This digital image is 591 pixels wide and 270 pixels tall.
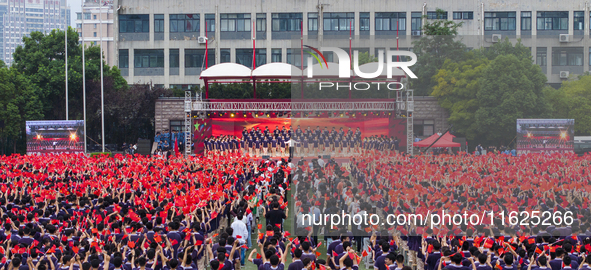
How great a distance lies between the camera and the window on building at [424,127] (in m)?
20.7

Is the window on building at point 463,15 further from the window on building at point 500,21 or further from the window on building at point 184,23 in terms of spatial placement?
the window on building at point 184,23

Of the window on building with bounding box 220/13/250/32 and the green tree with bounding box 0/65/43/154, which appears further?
the window on building with bounding box 220/13/250/32

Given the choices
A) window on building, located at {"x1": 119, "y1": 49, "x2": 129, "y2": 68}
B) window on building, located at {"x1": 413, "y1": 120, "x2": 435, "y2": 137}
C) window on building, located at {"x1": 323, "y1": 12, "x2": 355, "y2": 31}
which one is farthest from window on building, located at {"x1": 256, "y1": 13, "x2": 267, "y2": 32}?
window on building, located at {"x1": 413, "y1": 120, "x2": 435, "y2": 137}

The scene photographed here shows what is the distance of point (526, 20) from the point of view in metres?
47.7

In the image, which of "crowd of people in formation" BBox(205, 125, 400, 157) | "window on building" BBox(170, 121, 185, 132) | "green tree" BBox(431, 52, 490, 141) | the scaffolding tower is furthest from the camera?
"window on building" BBox(170, 121, 185, 132)

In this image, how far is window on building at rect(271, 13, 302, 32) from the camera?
48.6 metres

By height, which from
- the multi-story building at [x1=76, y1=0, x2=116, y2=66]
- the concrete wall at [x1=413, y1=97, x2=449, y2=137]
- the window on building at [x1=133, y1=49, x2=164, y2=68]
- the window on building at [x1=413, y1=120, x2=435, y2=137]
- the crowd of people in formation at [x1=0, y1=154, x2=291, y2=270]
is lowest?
the crowd of people in formation at [x1=0, y1=154, x2=291, y2=270]

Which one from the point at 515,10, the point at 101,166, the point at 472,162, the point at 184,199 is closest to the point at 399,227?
the point at 184,199

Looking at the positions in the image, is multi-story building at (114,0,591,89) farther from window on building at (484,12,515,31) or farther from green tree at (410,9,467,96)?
green tree at (410,9,467,96)

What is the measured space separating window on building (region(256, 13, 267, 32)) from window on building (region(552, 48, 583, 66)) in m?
31.9

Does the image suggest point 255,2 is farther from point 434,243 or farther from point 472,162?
point 434,243

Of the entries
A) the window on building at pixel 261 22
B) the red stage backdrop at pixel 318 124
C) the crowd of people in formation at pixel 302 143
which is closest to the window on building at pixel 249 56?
the window on building at pixel 261 22

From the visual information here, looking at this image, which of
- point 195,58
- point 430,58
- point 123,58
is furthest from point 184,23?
point 430,58

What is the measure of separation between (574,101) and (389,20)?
96.8 ft
